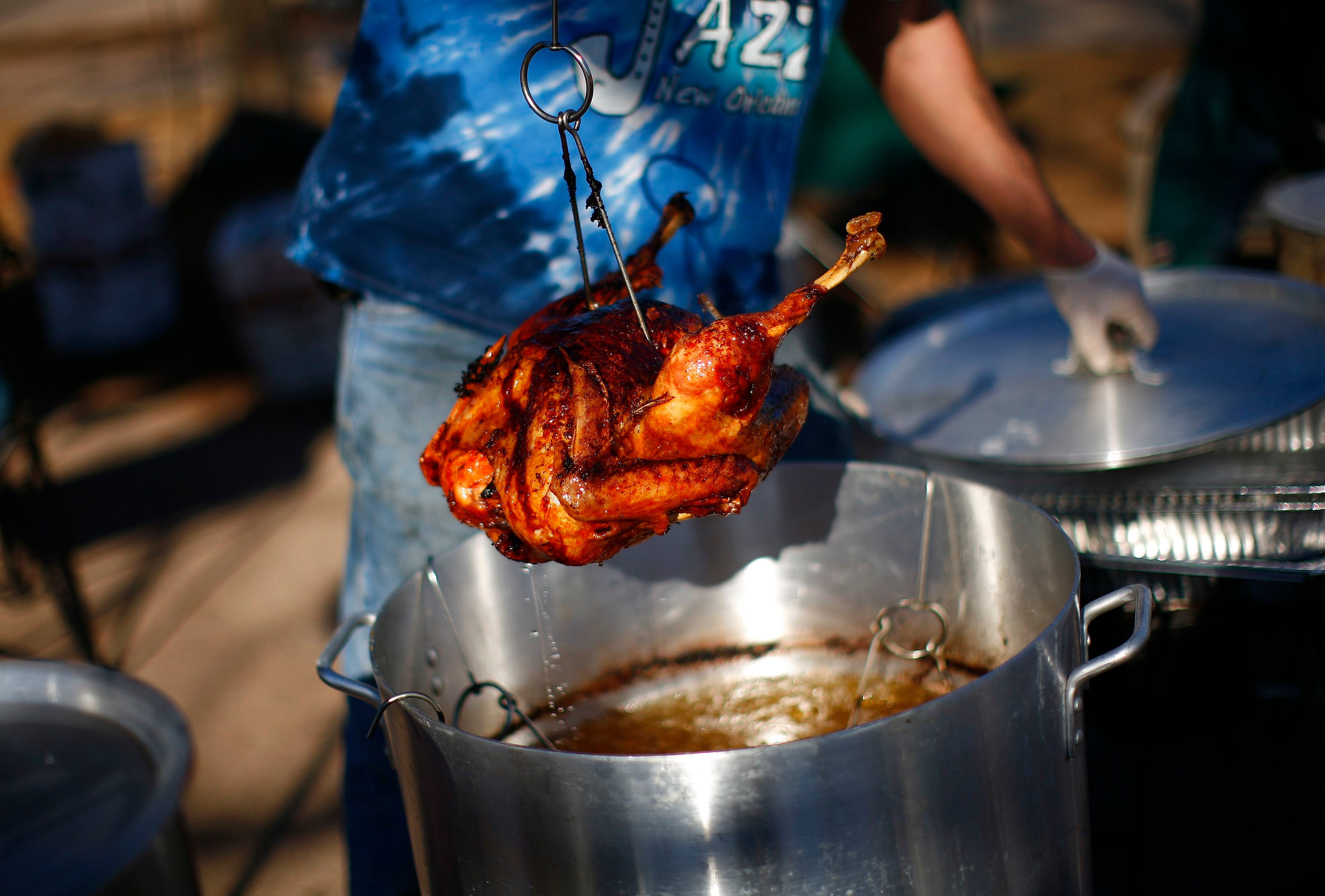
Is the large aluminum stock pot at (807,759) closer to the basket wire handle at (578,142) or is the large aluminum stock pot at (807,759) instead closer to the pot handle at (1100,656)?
the pot handle at (1100,656)

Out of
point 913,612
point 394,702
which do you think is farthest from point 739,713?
point 394,702

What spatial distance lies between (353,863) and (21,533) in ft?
9.00

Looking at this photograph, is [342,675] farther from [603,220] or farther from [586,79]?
[586,79]

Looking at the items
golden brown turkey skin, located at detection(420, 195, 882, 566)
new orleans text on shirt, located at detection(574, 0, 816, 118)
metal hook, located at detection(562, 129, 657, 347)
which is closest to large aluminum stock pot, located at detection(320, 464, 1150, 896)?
golden brown turkey skin, located at detection(420, 195, 882, 566)

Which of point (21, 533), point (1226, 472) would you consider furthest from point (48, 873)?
point (21, 533)

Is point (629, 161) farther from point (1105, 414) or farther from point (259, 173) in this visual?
point (259, 173)

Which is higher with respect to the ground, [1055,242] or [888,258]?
[1055,242]

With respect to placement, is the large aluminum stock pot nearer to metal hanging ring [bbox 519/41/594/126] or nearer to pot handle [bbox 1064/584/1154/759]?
pot handle [bbox 1064/584/1154/759]

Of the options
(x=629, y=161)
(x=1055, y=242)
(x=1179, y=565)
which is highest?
(x=629, y=161)

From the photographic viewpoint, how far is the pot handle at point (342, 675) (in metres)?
1.21

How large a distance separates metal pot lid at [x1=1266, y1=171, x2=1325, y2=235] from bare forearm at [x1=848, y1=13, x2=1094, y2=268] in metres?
0.67

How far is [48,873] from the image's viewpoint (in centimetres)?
145

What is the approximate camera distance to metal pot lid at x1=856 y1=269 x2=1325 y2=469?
1777mm

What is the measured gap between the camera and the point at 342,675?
133cm
